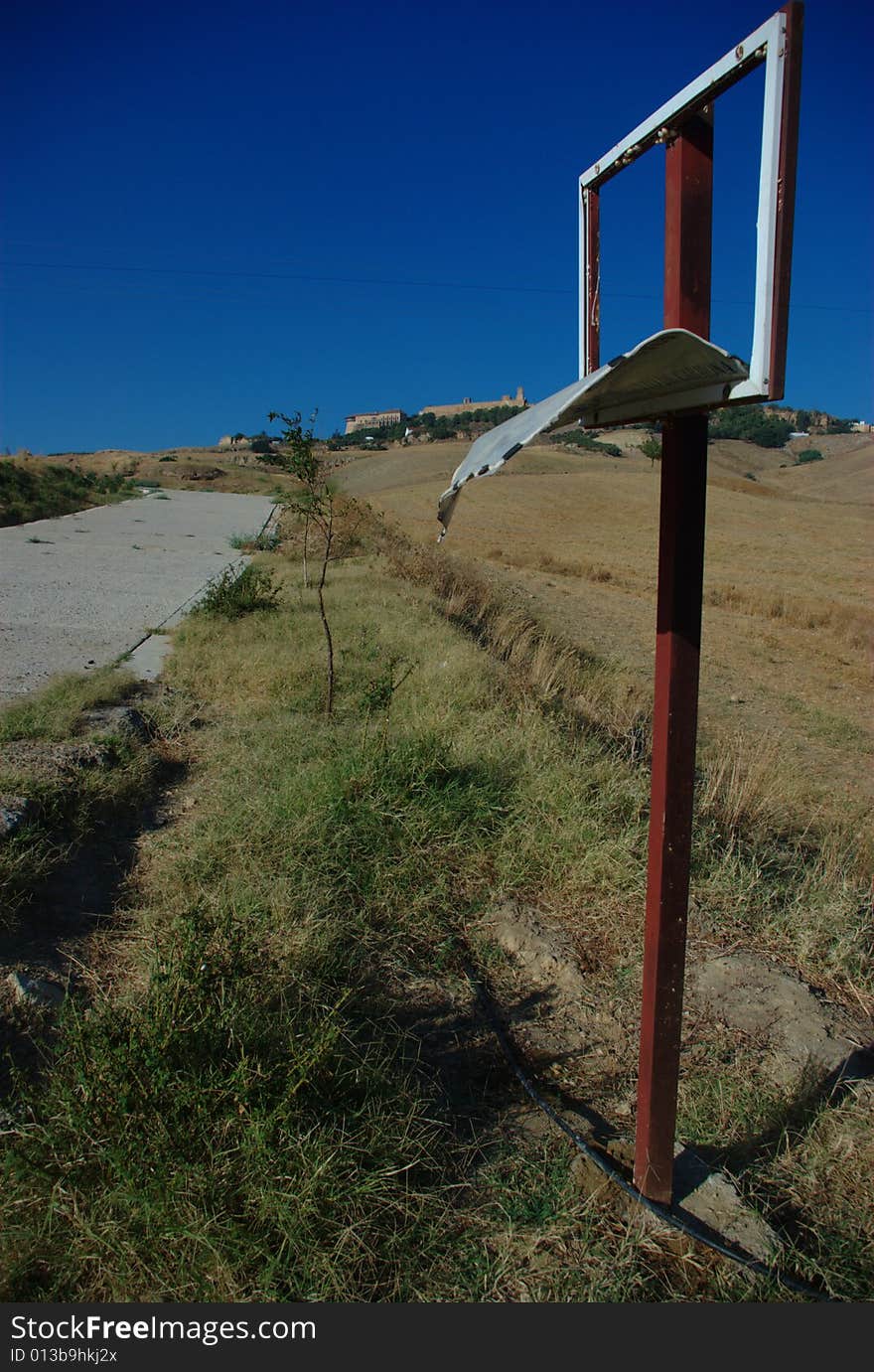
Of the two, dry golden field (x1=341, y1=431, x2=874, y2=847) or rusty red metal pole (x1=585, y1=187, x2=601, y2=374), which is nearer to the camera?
rusty red metal pole (x1=585, y1=187, x2=601, y2=374)

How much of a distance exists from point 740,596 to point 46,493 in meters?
20.1

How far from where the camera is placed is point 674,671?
2104 mm

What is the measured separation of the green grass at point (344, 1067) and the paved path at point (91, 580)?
342 centimetres

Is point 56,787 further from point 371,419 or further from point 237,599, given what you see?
point 371,419

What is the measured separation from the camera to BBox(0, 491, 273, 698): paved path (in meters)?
7.91

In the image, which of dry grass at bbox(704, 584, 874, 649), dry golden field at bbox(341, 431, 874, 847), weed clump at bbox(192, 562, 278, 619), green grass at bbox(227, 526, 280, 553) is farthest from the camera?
green grass at bbox(227, 526, 280, 553)

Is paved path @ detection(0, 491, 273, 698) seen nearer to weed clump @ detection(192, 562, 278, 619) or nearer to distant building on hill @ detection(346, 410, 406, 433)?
weed clump @ detection(192, 562, 278, 619)

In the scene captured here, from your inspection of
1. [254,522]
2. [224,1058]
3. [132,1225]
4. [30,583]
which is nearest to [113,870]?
[224,1058]

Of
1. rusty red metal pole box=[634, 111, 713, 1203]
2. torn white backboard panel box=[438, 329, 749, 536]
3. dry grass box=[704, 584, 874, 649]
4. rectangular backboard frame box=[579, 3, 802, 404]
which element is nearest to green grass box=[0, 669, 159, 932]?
rusty red metal pole box=[634, 111, 713, 1203]

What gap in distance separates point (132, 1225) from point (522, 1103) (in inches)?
51.0

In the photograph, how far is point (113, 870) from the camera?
406 centimetres

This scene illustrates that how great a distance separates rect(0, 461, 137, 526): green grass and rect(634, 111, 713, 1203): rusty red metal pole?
21635 mm

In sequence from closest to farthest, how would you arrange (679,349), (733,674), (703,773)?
(679,349), (703,773), (733,674)

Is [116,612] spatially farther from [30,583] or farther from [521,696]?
[521,696]
